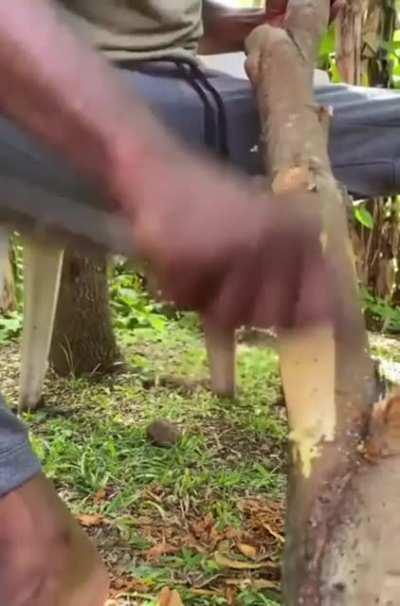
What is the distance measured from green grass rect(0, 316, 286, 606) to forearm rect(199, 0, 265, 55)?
0.56 m

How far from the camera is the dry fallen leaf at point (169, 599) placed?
66.7 inches

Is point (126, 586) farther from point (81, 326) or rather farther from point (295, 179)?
point (81, 326)

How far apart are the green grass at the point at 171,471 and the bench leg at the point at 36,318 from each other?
7 centimetres

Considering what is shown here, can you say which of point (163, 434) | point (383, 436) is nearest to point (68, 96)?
point (383, 436)

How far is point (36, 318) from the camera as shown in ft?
8.46

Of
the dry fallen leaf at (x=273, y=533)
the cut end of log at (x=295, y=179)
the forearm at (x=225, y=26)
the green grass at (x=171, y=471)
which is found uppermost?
the forearm at (x=225, y=26)

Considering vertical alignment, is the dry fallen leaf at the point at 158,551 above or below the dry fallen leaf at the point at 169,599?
below

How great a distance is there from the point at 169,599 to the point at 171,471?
64 centimetres

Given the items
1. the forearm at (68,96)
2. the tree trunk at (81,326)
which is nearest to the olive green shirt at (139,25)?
the tree trunk at (81,326)

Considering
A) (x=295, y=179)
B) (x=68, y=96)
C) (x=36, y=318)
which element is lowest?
(x=36, y=318)

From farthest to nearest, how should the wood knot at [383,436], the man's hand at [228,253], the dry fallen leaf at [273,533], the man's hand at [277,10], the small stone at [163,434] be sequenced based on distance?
the small stone at [163,434]
the man's hand at [277,10]
the dry fallen leaf at [273,533]
the wood knot at [383,436]
the man's hand at [228,253]

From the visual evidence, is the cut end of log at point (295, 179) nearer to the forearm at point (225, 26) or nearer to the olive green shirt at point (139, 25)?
the olive green shirt at point (139, 25)

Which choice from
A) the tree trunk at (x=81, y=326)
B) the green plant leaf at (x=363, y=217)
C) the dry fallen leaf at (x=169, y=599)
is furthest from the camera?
the green plant leaf at (x=363, y=217)

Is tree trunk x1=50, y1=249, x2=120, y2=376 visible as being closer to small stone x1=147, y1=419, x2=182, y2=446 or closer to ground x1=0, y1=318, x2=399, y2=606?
ground x1=0, y1=318, x2=399, y2=606
